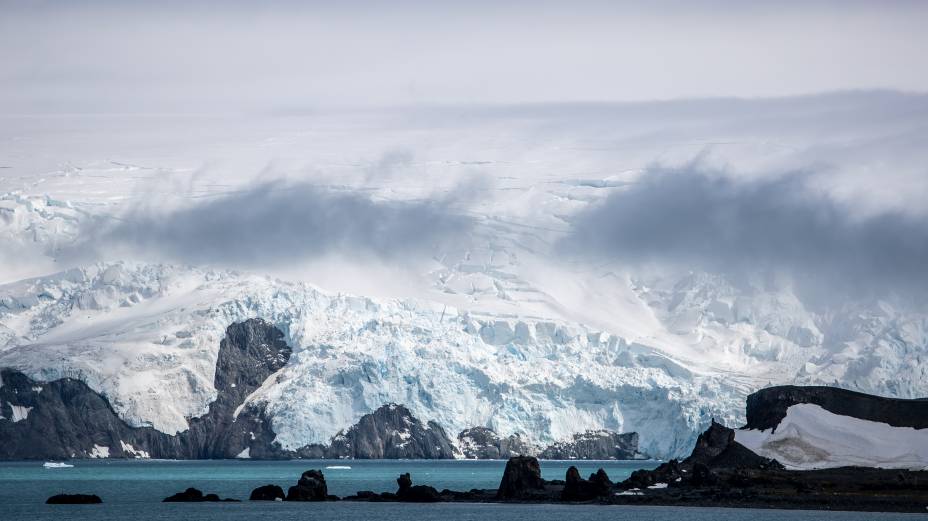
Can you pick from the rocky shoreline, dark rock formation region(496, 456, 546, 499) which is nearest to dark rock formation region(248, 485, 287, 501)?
the rocky shoreline

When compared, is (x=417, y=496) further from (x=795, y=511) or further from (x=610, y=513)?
(x=795, y=511)

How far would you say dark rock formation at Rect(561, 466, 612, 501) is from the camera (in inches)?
5586

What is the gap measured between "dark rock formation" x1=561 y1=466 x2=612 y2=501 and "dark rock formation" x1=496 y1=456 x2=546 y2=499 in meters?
4.09

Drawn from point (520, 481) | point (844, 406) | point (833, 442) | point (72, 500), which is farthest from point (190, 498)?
point (844, 406)

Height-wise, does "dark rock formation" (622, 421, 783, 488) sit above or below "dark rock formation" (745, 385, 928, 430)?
below

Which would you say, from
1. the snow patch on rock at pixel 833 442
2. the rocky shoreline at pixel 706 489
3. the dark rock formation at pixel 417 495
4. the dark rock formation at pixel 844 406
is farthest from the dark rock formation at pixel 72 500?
the dark rock formation at pixel 844 406

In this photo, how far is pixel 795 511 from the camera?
412 ft

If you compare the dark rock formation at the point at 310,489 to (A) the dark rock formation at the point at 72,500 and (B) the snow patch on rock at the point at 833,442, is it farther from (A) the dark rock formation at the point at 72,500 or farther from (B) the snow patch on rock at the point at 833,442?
(B) the snow patch on rock at the point at 833,442

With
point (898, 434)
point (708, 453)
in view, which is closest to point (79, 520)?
point (708, 453)

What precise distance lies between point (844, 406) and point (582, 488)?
30.3 metres

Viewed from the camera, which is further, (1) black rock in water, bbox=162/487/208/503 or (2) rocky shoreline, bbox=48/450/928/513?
(1) black rock in water, bbox=162/487/208/503

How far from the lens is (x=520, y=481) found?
147 meters

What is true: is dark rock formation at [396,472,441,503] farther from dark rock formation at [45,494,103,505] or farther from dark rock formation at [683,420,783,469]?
dark rock formation at [45,494,103,505]

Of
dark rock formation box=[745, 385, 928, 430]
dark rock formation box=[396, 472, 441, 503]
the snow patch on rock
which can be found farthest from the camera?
dark rock formation box=[745, 385, 928, 430]
